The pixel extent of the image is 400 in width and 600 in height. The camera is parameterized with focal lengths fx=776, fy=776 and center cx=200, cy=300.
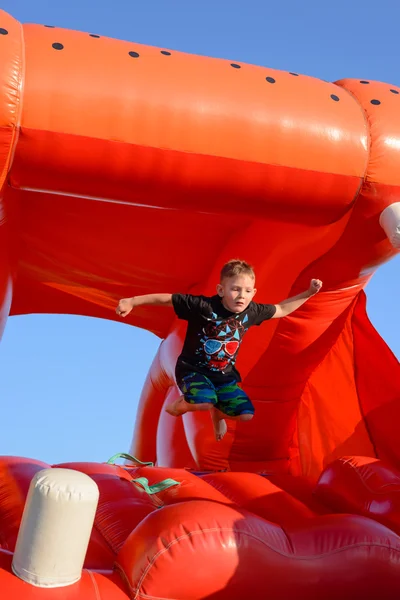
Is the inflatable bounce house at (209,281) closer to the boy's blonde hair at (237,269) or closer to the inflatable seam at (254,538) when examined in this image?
the inflatable seam at (254,538)

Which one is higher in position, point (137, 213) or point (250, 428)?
point (137, 213)

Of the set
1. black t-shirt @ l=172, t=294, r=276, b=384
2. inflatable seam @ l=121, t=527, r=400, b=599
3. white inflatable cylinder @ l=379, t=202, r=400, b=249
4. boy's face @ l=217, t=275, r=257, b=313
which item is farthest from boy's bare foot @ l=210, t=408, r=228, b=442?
white inflatable cylinder @ l=379, t=202, r=400, b=249

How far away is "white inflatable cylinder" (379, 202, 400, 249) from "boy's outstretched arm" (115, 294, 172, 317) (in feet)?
3.45

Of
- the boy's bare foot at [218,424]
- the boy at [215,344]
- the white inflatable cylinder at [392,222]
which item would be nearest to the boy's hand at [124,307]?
the boy at [215,344]

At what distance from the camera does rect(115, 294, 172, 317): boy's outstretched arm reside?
2.64m

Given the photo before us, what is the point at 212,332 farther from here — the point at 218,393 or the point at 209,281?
the point at 209,281

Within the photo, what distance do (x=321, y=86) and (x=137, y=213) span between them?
1.11m

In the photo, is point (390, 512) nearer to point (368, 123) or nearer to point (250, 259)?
point (250, 259)

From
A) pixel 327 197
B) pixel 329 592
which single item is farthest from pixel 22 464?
pixel 327 197

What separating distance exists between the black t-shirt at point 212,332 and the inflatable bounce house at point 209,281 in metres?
0.49

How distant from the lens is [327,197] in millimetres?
3238

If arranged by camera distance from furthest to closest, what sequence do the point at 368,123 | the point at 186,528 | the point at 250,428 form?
1. the point at 250,428
2. the point at 368,123
3. the point at 186,528

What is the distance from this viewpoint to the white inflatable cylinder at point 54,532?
2035 millimetres

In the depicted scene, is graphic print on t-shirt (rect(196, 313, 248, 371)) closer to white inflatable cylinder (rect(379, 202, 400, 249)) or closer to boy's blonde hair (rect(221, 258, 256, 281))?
boy's blonde hair (rect(221, 258, 256, 281))
